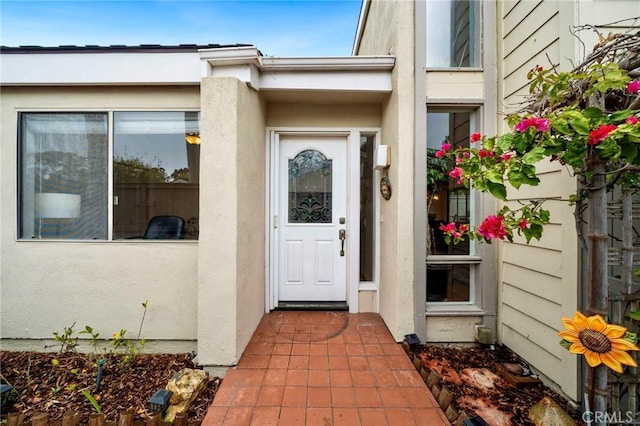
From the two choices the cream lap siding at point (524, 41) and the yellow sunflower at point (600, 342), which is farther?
the cream lap siding at point (524, 41)

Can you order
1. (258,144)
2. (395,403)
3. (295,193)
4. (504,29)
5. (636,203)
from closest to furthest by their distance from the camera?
(636,203), (395,403), (504,29), (258,144), (295,193)

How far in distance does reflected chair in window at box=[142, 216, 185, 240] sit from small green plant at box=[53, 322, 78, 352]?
121 centimetres

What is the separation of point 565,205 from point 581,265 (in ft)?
1.48

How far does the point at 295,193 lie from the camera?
3.57 metres

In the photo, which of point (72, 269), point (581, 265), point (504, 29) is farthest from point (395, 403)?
point (504, 29)

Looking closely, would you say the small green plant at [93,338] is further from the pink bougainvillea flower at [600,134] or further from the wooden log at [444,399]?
the pink bougainvillea flower at [600,134]

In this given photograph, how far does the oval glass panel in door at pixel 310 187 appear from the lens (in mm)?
3545

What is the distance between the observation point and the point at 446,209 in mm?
2904

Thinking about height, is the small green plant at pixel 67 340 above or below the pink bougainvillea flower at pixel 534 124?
below

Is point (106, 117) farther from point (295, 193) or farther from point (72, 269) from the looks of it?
point (295, 193)

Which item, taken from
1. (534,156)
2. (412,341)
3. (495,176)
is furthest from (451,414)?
(534,156)

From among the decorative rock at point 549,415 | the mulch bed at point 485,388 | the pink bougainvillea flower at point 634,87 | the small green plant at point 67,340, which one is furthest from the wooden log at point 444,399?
the small green plant at point 67,340

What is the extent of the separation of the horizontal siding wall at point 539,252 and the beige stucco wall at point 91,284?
3230mm

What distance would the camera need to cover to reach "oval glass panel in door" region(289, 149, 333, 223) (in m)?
3.54
